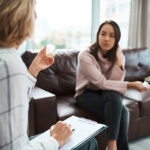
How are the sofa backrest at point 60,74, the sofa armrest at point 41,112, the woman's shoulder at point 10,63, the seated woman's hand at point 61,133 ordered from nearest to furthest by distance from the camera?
the woman's shoulder at point 10,63, the seated woman's hand at point 61,133, the sofa armrest at point 41,112, the sofa backrest at point 60,74

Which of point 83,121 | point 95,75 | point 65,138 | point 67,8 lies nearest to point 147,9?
point 67,8

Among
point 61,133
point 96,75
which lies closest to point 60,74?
point 96,75

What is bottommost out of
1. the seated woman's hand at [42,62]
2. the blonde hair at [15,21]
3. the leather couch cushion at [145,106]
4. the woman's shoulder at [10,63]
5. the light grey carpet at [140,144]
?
the light grey carpet at [140,144]

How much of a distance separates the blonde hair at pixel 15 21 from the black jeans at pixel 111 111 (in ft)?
3.74

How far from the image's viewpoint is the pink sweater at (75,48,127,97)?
6.53 ft

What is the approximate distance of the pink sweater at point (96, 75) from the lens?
6.53ft

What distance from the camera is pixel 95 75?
2.00 m

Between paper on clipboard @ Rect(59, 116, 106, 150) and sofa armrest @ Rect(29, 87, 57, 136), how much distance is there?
0.52m

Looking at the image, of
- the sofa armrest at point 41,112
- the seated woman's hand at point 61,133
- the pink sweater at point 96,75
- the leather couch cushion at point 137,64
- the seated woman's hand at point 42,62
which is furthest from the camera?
the leather couch cushion at point 137,64

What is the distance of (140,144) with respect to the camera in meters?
2.17

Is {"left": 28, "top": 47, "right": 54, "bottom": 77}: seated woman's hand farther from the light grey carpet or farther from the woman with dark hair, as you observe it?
the light grey carpet

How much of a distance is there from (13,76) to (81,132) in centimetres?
52

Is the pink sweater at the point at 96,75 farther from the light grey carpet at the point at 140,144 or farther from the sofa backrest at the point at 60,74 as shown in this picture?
the light grey carpet at the point at 140,144

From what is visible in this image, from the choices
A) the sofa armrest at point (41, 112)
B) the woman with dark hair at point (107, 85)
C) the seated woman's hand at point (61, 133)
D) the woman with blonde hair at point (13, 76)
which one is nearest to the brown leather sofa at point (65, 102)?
the sofa armrest at point (41, 112)
